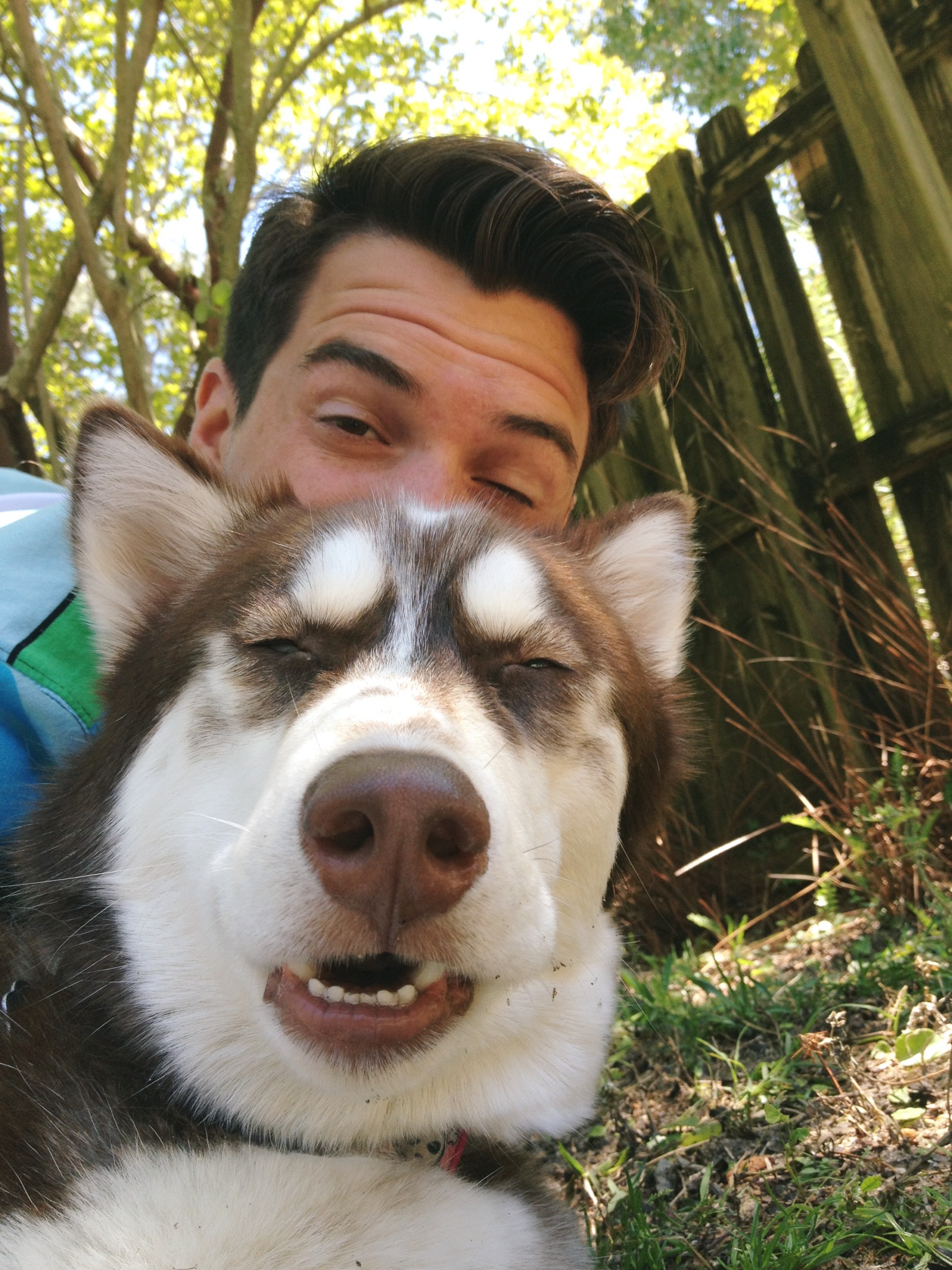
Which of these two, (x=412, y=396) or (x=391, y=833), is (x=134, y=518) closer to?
(x=412, y=396)

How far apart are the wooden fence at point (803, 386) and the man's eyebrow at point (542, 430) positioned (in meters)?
1.15

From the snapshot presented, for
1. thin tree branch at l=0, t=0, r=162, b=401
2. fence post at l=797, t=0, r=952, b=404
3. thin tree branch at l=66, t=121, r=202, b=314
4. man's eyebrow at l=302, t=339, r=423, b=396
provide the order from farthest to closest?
thin tree branch at l=66, t=121, r=202, b=314
thin tree branch at l=0, t=0, r=162, b=401
fence post at l=797, t=0, r=952, b=404
man's eyebrow at l=302, t=339, r=423, b=396

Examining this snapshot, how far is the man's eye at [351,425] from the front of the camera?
2.76m

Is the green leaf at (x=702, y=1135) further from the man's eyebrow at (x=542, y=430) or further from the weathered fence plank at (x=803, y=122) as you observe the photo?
the weathered fence plank at (x=803, y=122)

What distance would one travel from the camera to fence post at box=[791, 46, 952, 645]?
3863 mm

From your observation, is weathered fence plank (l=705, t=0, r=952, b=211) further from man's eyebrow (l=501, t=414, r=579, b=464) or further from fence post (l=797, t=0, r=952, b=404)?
man's eyebrow (l=501, t=414, r=579, b=464)

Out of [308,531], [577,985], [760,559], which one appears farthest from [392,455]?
[760,559]

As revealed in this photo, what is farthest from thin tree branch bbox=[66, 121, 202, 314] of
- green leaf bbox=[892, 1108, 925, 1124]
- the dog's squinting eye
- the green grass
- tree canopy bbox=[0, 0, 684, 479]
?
green leaf bbox=[892, 1108, 925, 1124]

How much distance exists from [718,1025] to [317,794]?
201 centimetres

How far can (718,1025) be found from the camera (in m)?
2.88

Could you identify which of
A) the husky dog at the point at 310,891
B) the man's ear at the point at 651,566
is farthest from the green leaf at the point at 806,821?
the husky dog at the point at 310,891

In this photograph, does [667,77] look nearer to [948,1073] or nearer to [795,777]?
[795,777]

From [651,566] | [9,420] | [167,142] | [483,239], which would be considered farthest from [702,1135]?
[167,142]

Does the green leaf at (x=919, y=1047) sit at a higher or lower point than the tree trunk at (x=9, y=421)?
lower
